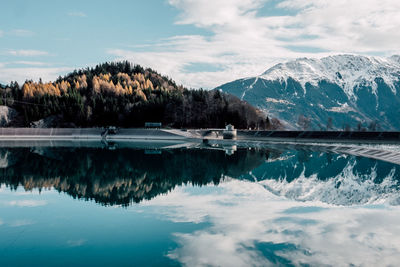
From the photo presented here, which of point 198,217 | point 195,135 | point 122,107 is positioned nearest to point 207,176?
point 198,217

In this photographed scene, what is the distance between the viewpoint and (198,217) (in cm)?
1573

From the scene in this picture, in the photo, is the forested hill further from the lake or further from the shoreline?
the lake

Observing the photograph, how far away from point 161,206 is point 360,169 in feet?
66.1

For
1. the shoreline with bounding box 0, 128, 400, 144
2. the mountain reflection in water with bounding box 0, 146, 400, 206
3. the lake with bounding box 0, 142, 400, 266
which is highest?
the shoreline with bounding box 0, 128, 400, 144

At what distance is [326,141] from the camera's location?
6150 centimetres

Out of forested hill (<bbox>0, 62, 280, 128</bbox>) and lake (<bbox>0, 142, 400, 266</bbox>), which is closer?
lake (<bbox>0, 142, 400, 266</bbox>)

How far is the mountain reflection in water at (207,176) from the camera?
68.5 feet

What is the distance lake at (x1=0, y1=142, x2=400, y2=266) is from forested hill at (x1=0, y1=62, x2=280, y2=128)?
62.8 meters

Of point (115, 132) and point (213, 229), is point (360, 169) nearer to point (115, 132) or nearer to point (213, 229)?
point (213, 229)

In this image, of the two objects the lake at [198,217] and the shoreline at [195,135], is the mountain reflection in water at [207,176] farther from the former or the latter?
the shoreline at [195,135]

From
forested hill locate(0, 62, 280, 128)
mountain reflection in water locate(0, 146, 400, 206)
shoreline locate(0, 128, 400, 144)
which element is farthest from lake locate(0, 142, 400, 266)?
forested hill locate(0, 62, 280, 128)

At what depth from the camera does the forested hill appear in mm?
92250

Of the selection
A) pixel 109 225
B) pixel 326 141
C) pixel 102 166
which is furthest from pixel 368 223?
pixel 326 141

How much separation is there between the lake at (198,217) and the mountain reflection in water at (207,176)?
3.1 inches
